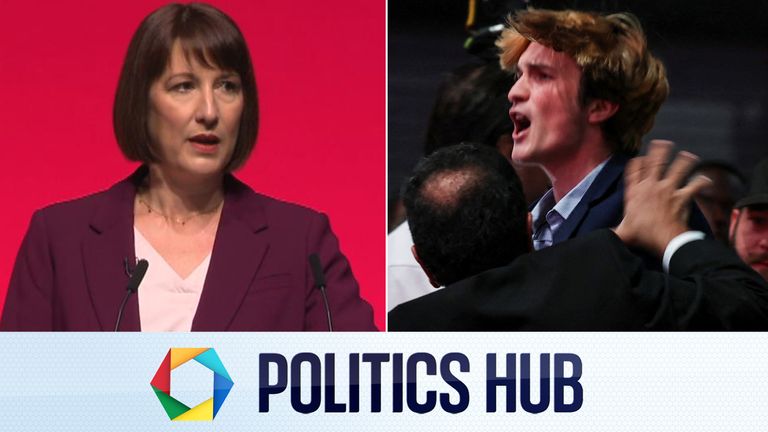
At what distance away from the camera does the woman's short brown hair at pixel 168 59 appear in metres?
4.04

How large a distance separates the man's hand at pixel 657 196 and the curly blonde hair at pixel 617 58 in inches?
2.8

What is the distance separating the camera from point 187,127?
402cm

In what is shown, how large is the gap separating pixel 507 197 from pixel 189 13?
1.14m

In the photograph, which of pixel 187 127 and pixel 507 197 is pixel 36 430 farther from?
pixel 507 197

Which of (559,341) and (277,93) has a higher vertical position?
(277,93)

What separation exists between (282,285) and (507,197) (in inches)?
29.3

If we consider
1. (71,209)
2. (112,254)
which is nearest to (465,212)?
(112,254)

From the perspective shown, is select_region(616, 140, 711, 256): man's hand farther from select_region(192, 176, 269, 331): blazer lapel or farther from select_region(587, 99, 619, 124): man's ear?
select_region(192, 176, 269, 331): blazer lapel

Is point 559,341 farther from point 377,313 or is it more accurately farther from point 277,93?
point 277,93

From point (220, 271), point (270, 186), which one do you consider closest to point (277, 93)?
point (270, 186)

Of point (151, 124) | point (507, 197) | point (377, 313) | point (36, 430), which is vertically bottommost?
point (36, 430)

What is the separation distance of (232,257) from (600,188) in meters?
1.16

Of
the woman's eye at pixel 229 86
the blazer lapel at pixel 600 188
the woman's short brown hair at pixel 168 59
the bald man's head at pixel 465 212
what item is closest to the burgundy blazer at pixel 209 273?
the woman's short brown hair at pixel 168 59

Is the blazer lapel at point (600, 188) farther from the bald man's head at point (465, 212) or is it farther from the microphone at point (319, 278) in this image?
the microphone at point (319, 278)
